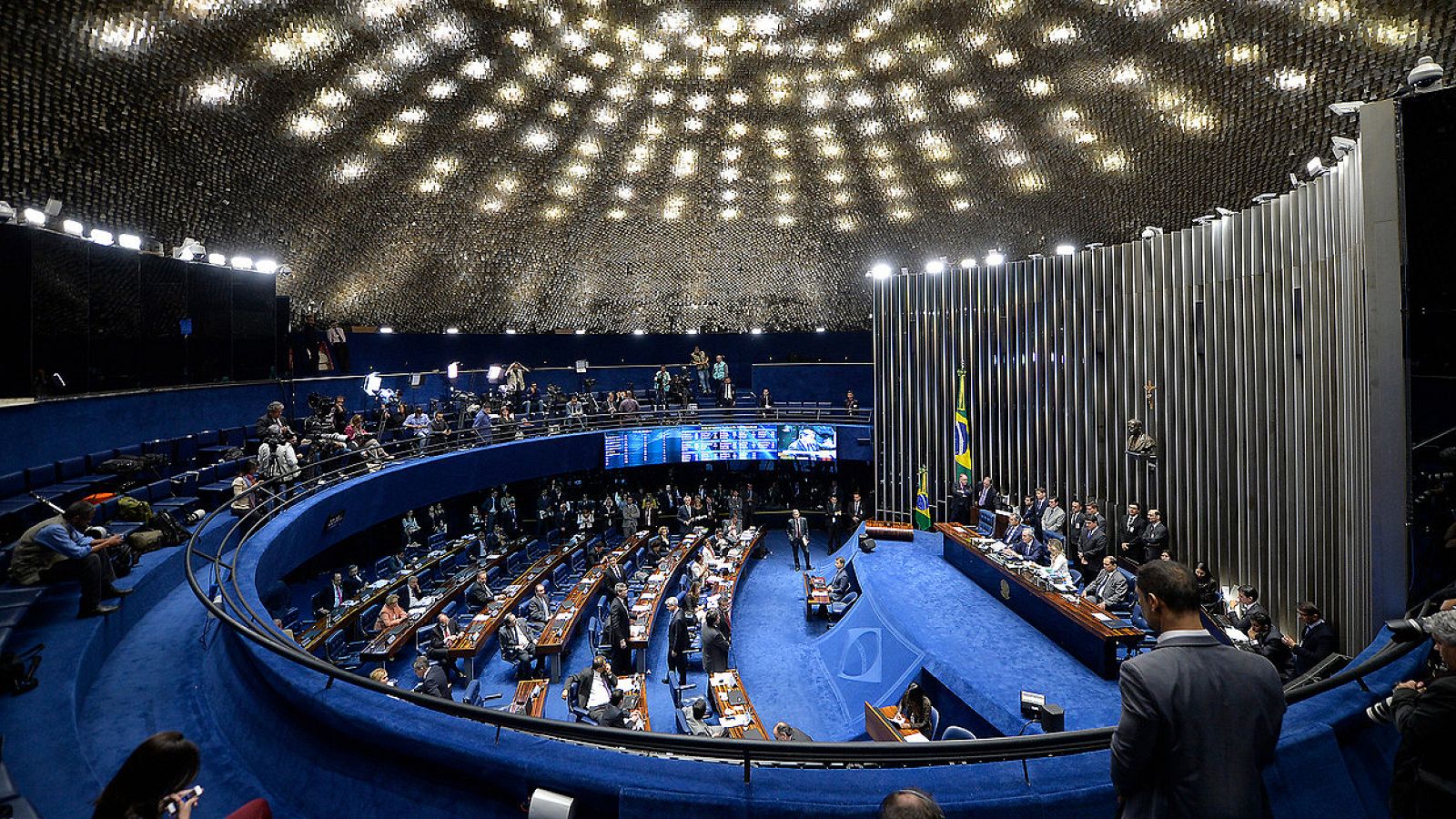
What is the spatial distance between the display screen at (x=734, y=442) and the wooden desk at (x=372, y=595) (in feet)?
23.6

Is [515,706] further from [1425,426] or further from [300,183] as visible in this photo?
[300,183]

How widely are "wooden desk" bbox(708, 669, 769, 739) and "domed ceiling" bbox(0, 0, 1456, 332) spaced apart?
33.3 ft

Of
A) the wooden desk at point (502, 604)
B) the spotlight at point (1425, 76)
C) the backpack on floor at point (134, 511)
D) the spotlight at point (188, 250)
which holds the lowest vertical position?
the wooden desk at point (502, 604)

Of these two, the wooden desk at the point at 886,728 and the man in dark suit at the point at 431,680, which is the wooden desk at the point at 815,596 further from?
the man in dark suit at the point at 431,680

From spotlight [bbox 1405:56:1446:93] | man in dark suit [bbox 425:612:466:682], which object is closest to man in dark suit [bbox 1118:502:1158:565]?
spotlight [bbox 1405:56:1446:93]

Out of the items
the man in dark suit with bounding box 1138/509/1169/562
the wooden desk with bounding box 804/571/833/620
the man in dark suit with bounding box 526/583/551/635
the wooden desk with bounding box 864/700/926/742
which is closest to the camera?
the wooden desk with bounding box 864/700/926/742

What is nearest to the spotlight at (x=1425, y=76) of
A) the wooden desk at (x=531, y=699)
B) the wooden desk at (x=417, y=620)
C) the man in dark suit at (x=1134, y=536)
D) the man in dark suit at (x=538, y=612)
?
the man in dark suit at (x=1134, y=536)

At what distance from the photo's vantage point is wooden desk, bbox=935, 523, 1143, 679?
799 cm

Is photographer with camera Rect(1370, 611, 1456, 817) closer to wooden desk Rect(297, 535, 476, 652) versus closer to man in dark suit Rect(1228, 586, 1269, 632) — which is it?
man in dark suit Rect(1228, 586, 1269, 632)

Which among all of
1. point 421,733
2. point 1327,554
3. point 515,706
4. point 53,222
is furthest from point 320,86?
point 1327,554

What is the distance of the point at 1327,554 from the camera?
7.50 m

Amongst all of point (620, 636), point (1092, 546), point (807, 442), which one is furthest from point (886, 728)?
point (807, 442)

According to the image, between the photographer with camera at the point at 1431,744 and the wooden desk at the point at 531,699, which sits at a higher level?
the photographer with camera at the point at 1431,744

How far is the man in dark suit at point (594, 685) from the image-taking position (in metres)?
9.04
